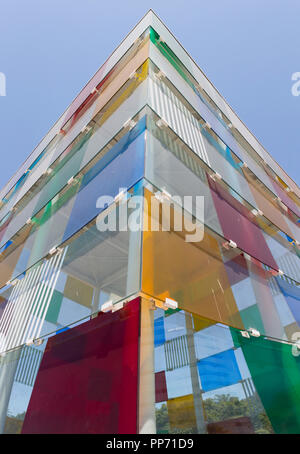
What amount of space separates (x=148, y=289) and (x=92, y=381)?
0.60 meters

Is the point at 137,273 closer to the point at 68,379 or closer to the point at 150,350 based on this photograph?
the point at 150,350

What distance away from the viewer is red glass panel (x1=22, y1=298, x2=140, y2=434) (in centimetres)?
117

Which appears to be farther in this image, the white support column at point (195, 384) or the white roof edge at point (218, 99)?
the white roof edge at point (218, 99)

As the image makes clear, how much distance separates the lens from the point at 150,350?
4.28 ft

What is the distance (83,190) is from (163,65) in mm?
2594

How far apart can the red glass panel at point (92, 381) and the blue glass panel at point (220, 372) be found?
113 cm

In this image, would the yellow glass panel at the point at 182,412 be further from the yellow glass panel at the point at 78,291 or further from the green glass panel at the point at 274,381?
the yellow glass panel at the point at 78,291

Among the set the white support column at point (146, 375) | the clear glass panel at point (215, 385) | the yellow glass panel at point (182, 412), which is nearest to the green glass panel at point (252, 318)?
the clear glass panel at point (215, 385)

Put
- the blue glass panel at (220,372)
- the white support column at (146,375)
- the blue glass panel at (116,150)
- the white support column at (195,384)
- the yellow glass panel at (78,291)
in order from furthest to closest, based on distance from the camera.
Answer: the blue glass panel at (116,150)
the white support column at (195,384)
the yellow glass panel at (78,291)
the blue glass panel at (220,372)
the white support column at (146,375)

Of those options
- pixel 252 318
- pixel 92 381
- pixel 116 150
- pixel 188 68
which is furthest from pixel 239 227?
pixel 188 68

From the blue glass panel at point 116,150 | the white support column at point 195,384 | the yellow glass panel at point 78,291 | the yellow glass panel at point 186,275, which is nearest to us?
the yellow glass panel at point 186,275

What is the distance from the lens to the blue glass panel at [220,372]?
6.59 feet

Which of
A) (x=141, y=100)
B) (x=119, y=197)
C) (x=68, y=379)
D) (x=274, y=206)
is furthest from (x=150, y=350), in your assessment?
(x=274, y=206)

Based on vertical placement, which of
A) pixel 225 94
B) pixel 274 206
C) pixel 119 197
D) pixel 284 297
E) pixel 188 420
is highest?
pixel 225 94
